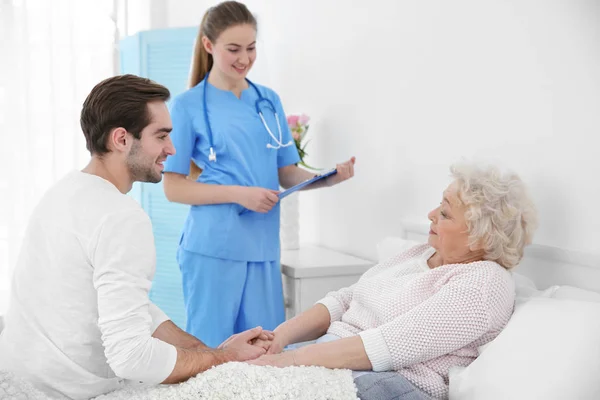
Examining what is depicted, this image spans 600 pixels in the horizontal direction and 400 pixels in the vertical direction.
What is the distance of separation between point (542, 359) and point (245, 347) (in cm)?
68

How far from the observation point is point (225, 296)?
2.24 metres

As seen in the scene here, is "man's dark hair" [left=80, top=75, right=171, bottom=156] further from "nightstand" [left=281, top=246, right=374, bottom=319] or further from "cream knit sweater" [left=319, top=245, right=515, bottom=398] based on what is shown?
"nightstand" [left=281, top=246, right=374, bottom=319]

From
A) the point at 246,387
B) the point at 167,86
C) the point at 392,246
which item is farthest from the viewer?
the point at 167,86

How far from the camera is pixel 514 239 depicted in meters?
1.62

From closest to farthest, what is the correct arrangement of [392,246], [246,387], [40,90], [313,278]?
[246,387] → [392,246] → [313,278] → [40,90]

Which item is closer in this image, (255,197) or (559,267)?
(559,267)

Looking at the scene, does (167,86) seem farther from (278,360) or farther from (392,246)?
(278,360)

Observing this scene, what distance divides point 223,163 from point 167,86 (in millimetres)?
1456

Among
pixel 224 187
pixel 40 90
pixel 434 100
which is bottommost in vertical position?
pixel 224 187

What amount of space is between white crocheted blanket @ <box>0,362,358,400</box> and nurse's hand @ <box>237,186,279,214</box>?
833 mm

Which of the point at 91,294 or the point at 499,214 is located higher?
the point at 499,214

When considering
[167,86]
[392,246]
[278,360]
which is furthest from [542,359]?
[167,86]

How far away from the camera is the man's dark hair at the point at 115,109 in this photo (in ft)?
4.88

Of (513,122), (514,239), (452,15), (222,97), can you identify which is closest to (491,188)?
(514,239)
